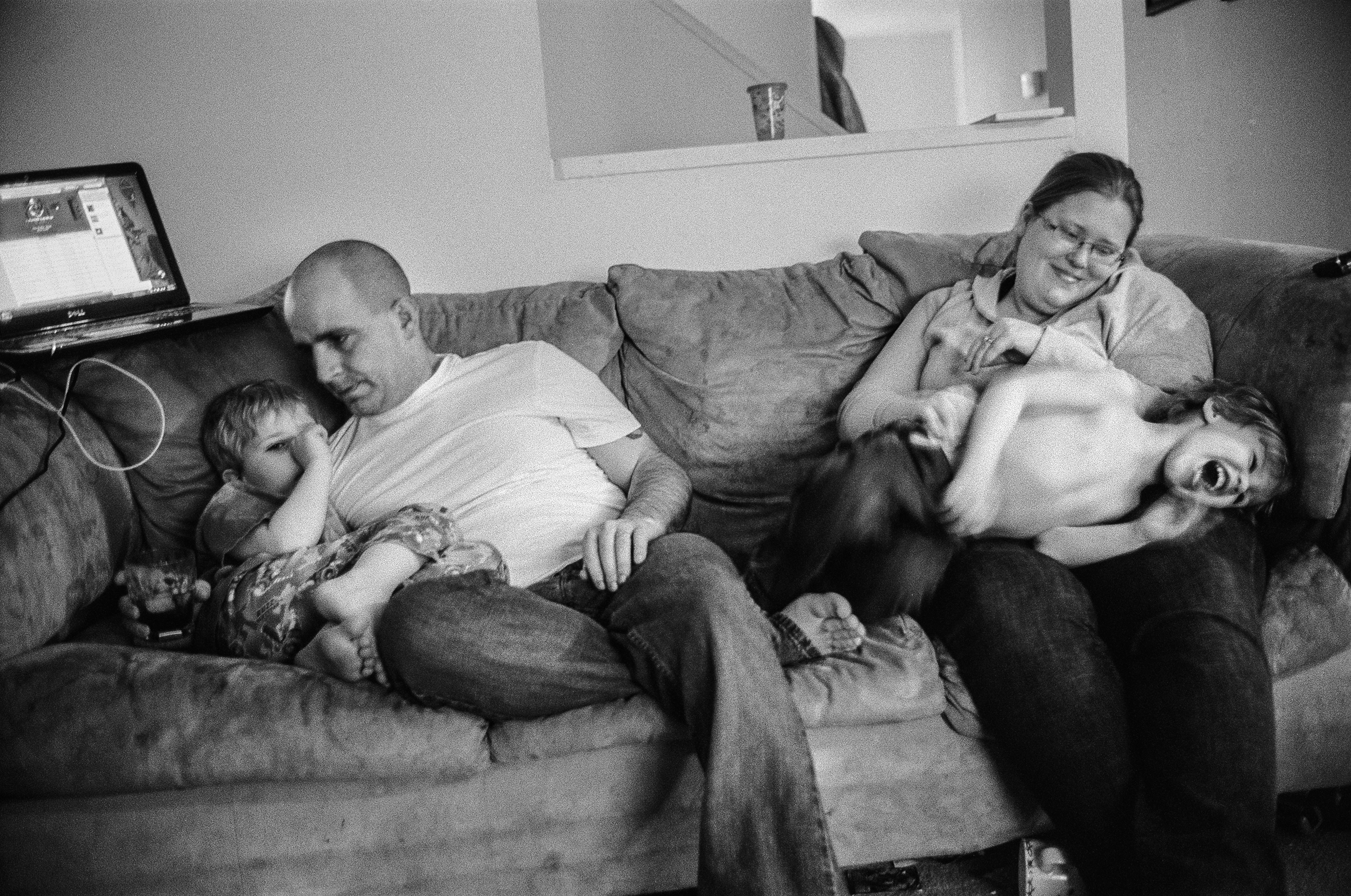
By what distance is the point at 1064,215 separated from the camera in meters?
1.83

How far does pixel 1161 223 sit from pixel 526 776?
3577mm

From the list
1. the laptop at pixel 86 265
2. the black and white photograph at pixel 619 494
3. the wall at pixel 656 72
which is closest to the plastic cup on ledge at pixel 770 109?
the black and white photograph at pixel 619 494

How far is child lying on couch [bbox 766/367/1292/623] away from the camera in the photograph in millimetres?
1526

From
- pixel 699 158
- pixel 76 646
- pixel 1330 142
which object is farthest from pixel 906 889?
pixel 1330 142

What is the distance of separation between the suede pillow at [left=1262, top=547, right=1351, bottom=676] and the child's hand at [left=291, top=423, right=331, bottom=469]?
1379 mm

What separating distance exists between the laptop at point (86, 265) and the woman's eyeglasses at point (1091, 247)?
55.0 inches

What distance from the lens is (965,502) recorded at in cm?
156

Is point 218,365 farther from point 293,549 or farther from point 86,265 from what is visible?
point 293,549

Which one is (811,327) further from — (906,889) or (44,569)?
(44,569)

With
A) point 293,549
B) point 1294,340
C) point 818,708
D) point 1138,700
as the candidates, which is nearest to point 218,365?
point 293,549

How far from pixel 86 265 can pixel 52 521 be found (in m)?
0.60

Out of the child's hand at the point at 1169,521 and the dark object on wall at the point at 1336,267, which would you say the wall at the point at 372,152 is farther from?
the child's hand at the point at 1169,521

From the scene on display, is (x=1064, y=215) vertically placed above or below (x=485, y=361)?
above

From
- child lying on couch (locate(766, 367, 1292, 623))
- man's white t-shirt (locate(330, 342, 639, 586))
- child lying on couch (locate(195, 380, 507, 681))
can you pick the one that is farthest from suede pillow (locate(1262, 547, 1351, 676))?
child lying on couch (locate(195, 380, 507, 681))
